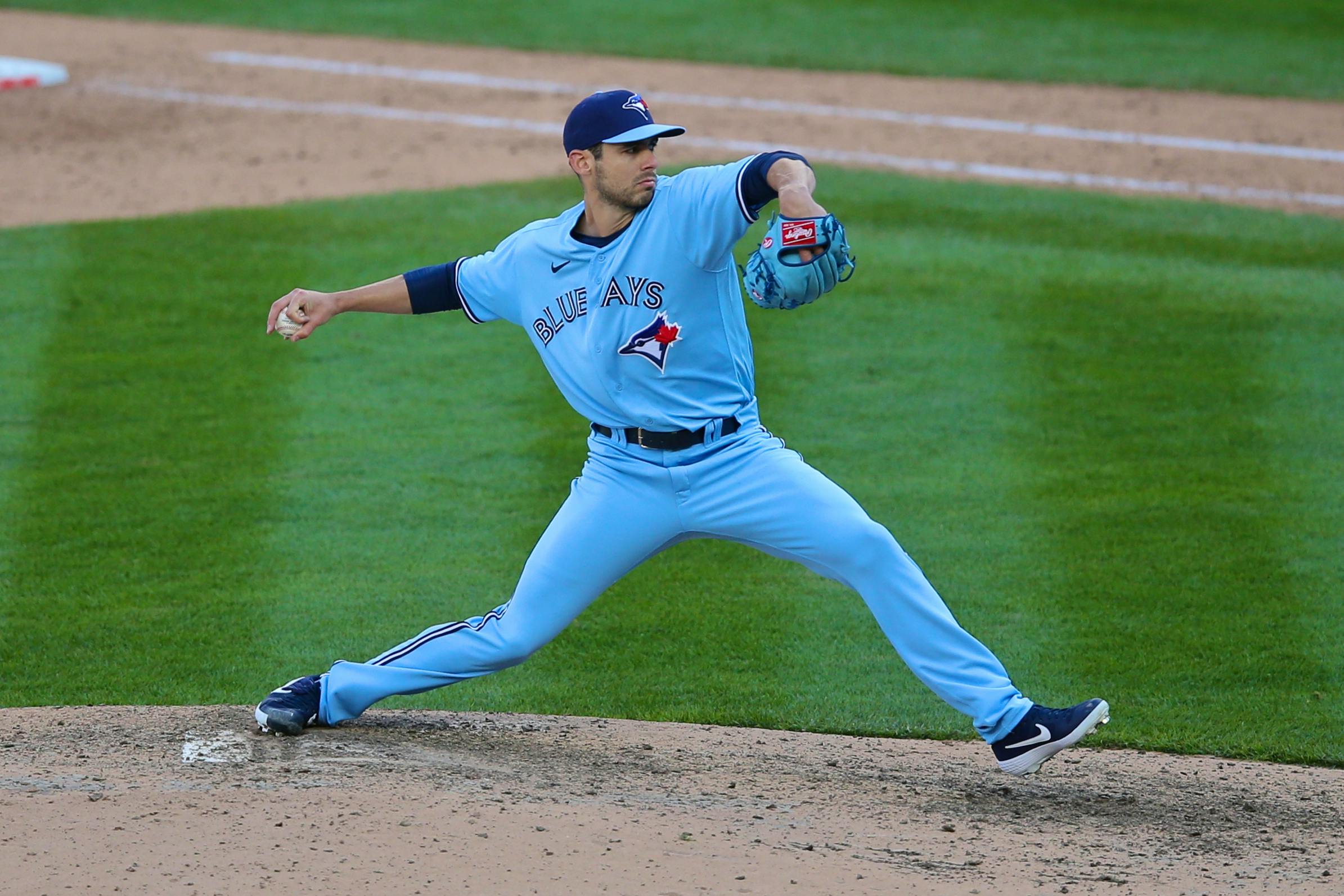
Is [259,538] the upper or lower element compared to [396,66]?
lower

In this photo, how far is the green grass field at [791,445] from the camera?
219 inches

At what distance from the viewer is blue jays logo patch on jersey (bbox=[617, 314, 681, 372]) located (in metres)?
4.30

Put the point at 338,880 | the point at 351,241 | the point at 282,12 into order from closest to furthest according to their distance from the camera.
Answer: the point at 338,880 → the point at 351,241 → the point at 282,12

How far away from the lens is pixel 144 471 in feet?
23.6

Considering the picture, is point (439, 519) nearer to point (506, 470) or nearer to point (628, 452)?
point (506, 470)

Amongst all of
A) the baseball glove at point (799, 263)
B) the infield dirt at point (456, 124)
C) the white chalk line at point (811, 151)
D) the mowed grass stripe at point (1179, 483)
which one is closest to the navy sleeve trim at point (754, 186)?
the baseball glove at point (799, 263)

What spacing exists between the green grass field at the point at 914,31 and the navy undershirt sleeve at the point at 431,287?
9931 mm

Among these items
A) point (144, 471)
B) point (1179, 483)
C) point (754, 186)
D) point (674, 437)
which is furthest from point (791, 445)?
point (754, 186)

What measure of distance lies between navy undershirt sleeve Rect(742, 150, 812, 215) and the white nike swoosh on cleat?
1542 millimetres

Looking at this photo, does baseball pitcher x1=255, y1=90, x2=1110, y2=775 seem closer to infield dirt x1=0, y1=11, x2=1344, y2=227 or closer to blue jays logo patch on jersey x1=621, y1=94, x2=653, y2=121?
blue jays logo patch on jersey x1=621, y1=94, x2=653, y2=121

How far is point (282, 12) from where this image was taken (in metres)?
15.9

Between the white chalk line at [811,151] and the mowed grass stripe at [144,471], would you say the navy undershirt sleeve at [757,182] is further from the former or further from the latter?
the white chalk line at [811,151]

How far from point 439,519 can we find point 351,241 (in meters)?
3.45

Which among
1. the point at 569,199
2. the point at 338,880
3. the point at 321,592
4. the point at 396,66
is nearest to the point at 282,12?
the point at 396,66
